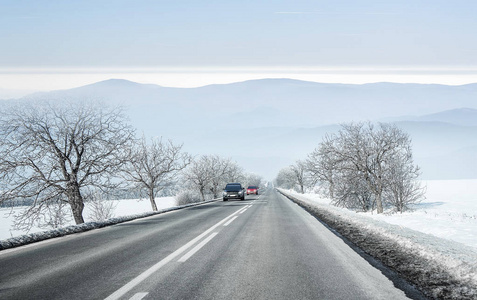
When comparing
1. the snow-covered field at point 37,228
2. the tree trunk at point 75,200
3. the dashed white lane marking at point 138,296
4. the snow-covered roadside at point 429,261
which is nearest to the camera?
the dashed white lane marking at point 138,296

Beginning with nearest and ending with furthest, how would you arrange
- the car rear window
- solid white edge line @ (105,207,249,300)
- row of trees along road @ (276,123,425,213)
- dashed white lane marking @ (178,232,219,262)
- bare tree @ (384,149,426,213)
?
solid white edge line @ (105,207,249,300), dashed white lane marking @ (178,232,219,262), row of trees along road @ (276,123,425,213), bare tree @ (384,149,426,213), the car rear window

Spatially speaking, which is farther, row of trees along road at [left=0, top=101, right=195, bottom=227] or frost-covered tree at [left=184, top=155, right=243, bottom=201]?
frost-covered tree at [left=184, top=155, right=243, bottom=201]

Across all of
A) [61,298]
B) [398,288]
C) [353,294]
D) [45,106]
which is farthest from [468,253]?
[45,106]

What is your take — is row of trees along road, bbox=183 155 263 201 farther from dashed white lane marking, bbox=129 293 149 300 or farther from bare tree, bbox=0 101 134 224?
dashed white lane marking, bbox=129 293 149 300

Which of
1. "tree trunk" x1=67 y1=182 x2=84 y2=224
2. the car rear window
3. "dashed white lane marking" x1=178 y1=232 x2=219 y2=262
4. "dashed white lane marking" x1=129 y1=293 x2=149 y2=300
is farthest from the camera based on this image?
the car rear window

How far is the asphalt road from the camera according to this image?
4102 mm

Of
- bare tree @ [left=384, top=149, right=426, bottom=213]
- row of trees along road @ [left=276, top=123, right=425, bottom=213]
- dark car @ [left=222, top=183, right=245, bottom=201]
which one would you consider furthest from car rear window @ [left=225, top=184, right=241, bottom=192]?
bare tree @ [left=384, top=149, right=426, bottom=213]

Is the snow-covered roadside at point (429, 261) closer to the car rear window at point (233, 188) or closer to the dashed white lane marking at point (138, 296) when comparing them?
the dashed white lane marking at point (138, 296)

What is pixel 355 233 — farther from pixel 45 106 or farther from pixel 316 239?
pixel 45 106

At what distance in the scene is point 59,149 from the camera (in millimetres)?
18359

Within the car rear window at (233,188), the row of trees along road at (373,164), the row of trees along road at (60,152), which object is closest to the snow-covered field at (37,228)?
the row of trees along road at (60,152)

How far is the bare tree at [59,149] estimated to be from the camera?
17656mm

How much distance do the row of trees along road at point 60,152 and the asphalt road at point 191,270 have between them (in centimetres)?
1106

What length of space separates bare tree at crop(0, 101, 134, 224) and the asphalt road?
1105 centimetres
